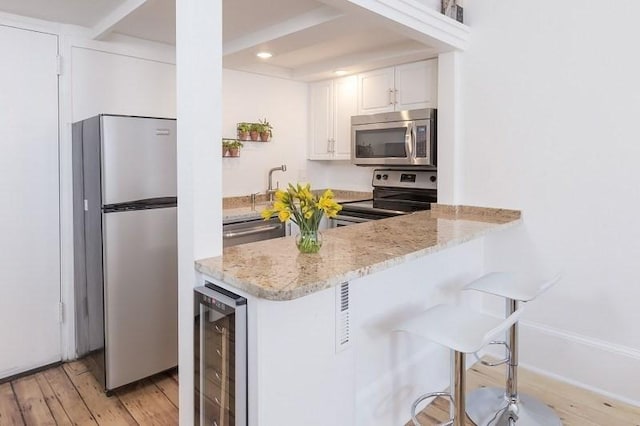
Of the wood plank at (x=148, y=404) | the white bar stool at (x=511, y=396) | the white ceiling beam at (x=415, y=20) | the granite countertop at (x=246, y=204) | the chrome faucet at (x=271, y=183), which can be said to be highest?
the white ceiling beam at (x=415, y=20)

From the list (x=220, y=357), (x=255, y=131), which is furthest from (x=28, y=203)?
(x=220, y=357)

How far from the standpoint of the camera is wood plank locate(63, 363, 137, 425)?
2236 mm

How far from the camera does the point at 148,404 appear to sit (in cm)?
238

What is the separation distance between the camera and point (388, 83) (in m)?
3.56

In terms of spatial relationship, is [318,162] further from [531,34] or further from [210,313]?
[210,313]

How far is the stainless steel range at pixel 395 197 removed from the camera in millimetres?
3428

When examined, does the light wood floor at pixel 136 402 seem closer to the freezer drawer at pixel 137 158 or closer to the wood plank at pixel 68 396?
the wood plank at pixel 68 396

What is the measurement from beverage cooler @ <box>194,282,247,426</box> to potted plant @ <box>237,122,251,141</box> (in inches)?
93.7

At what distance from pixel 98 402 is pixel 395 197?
262cm

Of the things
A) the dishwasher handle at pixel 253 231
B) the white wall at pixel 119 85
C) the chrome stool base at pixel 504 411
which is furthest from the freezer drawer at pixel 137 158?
the chrome stool base at pixel 504 411

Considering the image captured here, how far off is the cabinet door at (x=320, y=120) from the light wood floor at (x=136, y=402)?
240 cm

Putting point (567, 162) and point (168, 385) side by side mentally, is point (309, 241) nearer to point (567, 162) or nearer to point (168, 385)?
point (168, 385)

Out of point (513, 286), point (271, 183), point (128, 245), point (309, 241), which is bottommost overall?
point (513, 286)

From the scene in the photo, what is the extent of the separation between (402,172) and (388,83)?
0.76m
